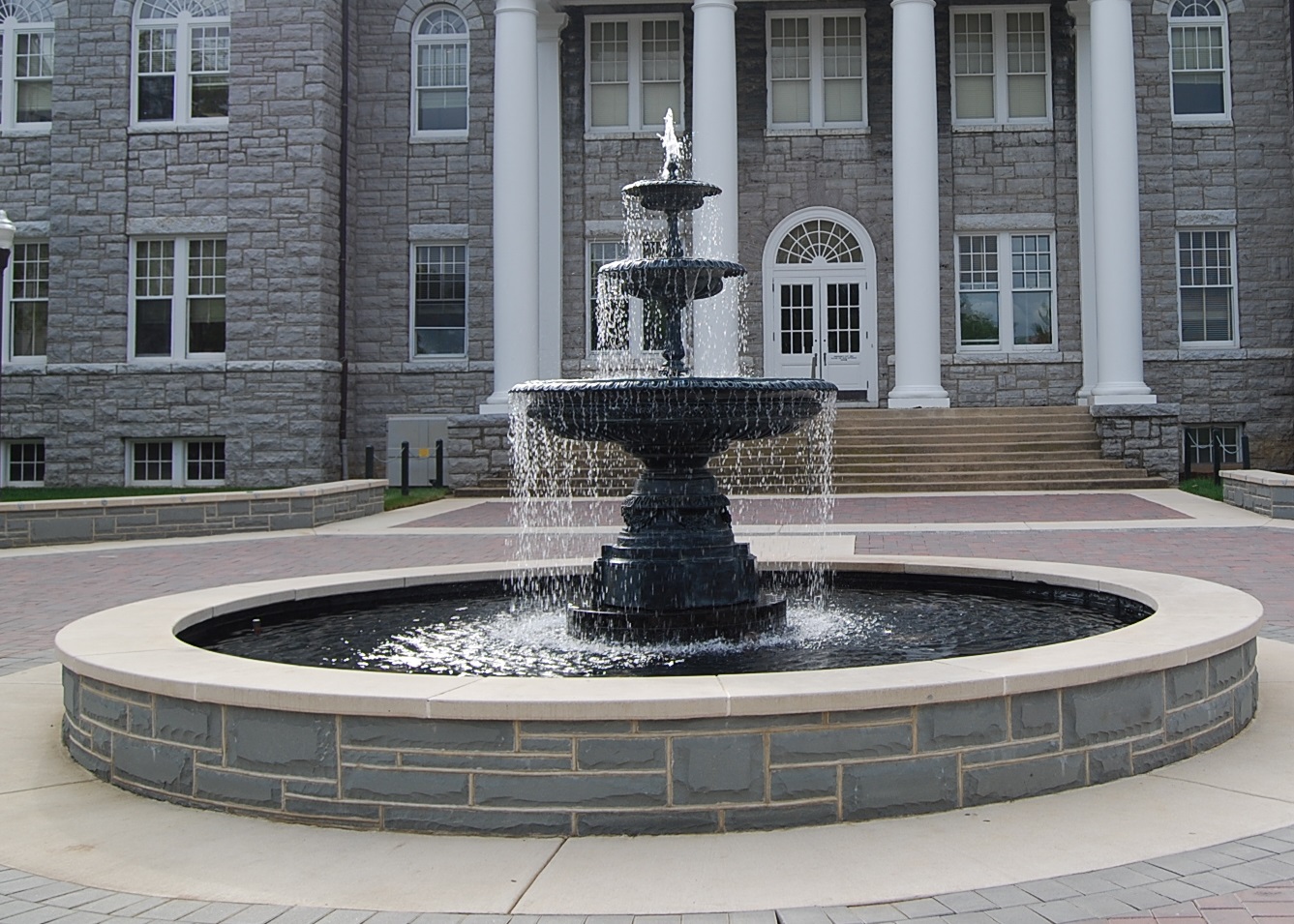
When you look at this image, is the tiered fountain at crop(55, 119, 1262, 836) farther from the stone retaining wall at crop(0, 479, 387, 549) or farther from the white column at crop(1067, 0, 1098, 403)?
the white column at crop(1067, 0, 1098, 403)

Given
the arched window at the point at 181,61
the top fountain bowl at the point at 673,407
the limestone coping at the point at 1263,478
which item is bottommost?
the limestone coping at the point at 1263,478

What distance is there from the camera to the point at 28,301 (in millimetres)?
24984

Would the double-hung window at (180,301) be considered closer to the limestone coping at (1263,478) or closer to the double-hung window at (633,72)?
the double-hung window at (633,72)

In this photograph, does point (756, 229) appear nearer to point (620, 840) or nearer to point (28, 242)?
point (28, 242)

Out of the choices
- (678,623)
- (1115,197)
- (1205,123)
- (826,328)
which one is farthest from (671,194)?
(1205,123)

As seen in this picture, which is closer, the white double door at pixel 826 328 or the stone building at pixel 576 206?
the stone building at pixel 576 206

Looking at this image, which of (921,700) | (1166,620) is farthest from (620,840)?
(1166,620)

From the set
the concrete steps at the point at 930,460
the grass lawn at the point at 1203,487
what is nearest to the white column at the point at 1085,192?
the concrete steps at the point at 930,460

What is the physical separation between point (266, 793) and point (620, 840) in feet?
4.55

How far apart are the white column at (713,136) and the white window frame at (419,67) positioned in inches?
205

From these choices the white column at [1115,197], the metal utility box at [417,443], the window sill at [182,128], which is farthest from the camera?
the window sill at [182,128]

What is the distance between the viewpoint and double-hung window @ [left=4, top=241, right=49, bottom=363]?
24.9 meters

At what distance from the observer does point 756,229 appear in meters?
25.5

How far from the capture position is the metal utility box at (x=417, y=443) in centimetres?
2380
